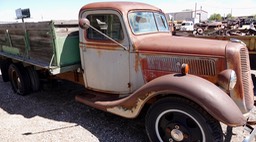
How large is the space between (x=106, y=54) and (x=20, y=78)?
8.78 feet

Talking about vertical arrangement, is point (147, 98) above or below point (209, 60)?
below

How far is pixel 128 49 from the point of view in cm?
366

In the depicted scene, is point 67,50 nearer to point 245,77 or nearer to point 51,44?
point 51,44

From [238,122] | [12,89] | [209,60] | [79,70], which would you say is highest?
Answer: [209,60]

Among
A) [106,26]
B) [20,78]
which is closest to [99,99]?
[106,26]

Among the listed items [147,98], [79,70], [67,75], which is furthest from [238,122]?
[67,75]

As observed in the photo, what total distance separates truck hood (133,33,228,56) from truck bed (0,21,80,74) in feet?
4.38

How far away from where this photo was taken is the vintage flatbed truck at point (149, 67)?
2881 millimetres

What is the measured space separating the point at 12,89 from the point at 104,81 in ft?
11.3

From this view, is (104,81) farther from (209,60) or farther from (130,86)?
(209,60)

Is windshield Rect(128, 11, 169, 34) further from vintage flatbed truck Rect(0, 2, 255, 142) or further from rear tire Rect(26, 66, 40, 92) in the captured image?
rear tire Rect(26, 66, 40, 92)

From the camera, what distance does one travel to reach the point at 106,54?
3904mm

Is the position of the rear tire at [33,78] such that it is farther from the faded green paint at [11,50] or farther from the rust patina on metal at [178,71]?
the rust patina on metal at [178,71]

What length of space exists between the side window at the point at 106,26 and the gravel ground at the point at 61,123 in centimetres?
149
